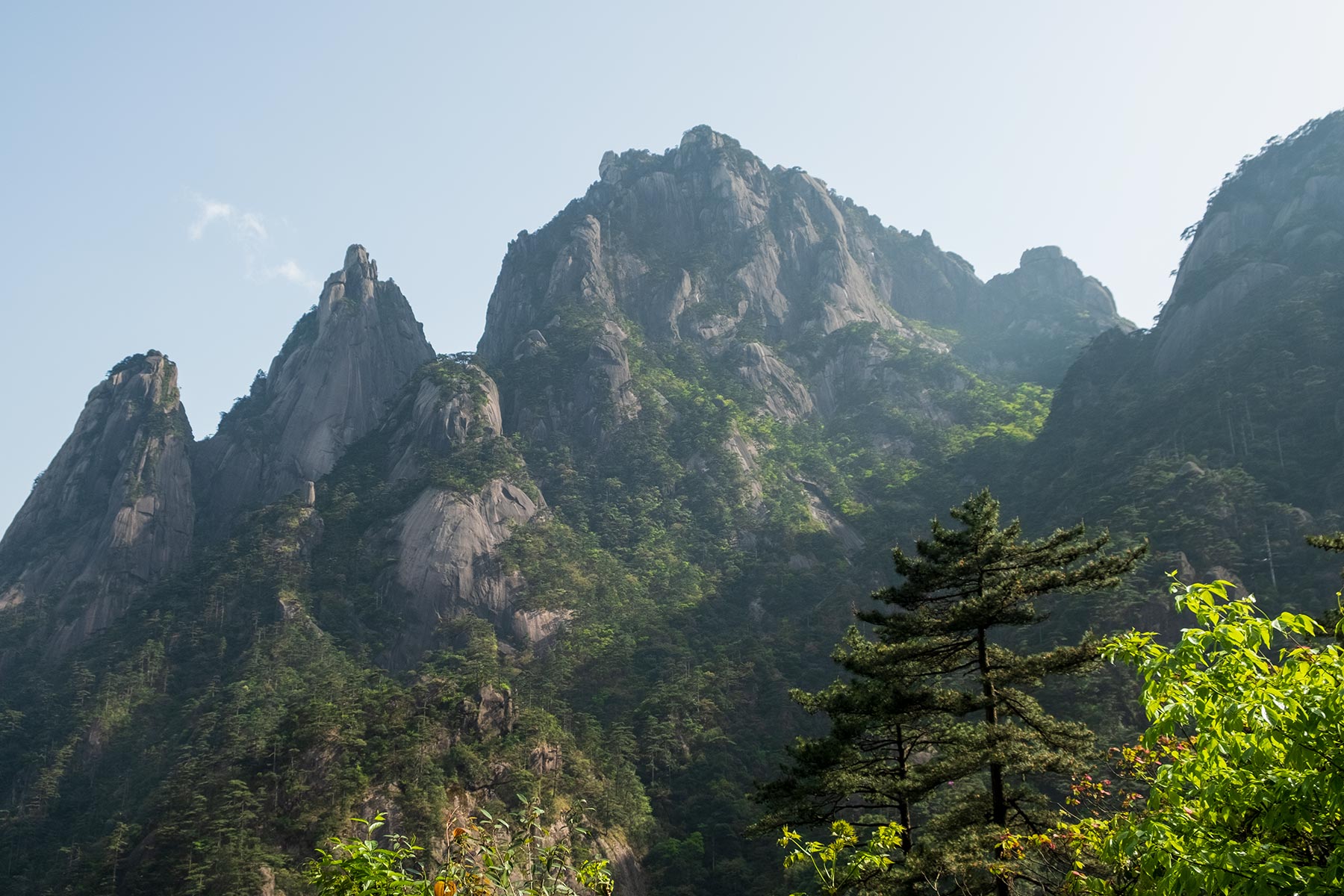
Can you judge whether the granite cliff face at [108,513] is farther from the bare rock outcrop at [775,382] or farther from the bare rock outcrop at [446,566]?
the bare rock outcrop at [775,382]

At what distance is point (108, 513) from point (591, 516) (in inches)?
1957

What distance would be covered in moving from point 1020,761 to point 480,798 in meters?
35.1

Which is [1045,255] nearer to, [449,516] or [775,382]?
[775,382]

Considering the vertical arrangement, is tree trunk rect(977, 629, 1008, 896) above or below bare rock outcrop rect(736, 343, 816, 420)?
below

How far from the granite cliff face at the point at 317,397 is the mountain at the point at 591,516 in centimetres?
46

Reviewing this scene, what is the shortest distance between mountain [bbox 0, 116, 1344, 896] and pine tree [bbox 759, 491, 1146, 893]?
25534 mm

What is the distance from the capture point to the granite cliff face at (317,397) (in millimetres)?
93000

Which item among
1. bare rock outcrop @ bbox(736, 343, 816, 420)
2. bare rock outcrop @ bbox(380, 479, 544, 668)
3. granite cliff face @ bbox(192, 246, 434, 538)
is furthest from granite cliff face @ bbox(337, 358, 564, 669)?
bare rock outcrop @ bbox(736, 343, 816, 420)

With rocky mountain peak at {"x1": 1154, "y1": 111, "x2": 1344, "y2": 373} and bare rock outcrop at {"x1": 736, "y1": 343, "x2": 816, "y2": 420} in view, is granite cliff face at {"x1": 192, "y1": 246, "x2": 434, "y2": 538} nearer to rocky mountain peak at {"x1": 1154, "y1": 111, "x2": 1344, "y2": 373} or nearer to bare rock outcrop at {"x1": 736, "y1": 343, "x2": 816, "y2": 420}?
bare rock outcrop at {"x1": 736, "y1": 343, "x2": 816, "y2": 420}

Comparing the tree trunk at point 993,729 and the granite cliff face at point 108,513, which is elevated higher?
the granite cliff face at point 108,513

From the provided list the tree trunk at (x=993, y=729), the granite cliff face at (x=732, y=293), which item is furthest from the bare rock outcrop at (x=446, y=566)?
the tree trunk at (x=993, y=729)

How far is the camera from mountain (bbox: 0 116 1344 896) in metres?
45.1

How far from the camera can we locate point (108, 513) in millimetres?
83562

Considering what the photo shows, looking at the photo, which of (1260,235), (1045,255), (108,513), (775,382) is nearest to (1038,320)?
(1045,255)
